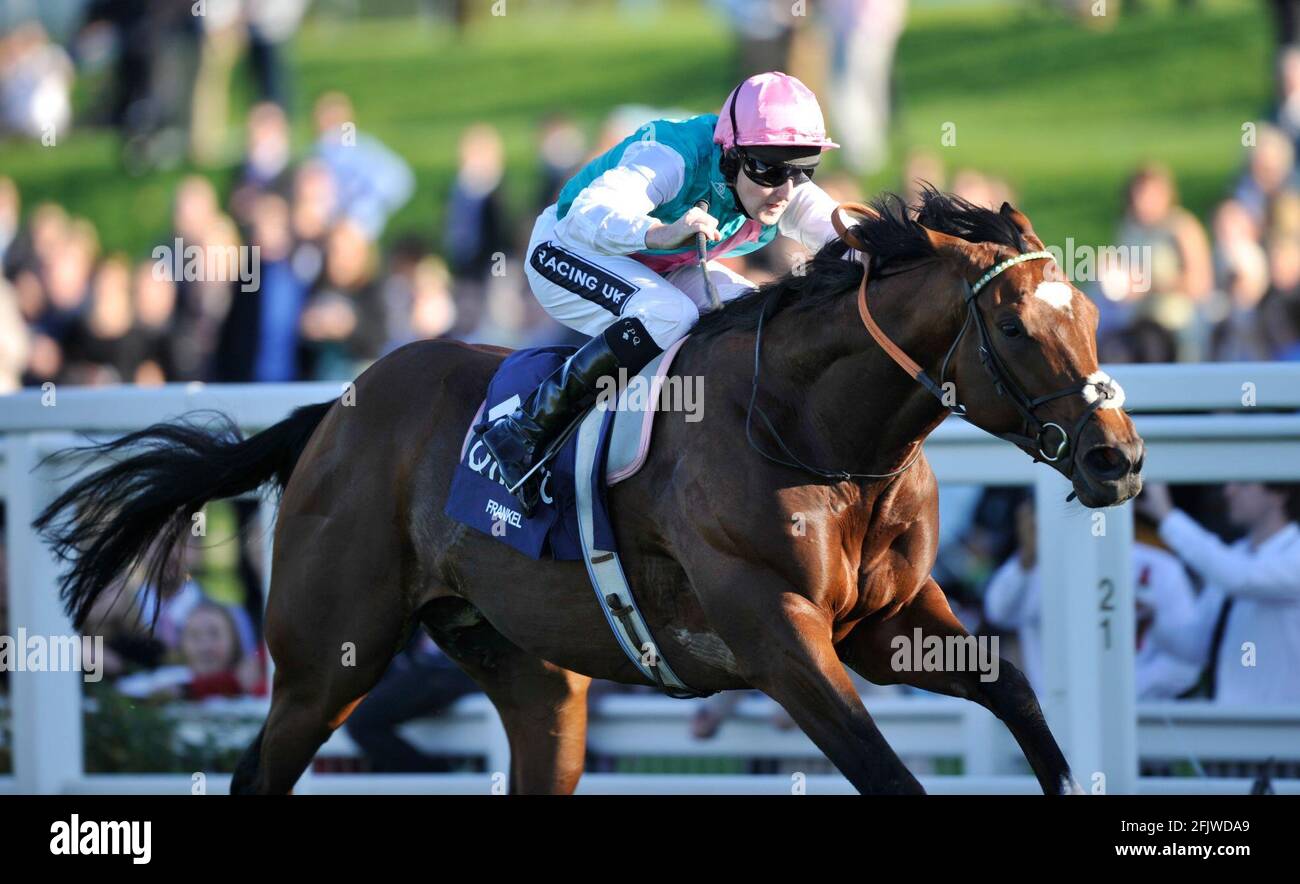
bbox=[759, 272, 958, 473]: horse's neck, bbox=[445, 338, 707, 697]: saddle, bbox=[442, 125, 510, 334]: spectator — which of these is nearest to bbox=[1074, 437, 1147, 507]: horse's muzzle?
bbox=[759, 272, 958, 473]: horse's neck

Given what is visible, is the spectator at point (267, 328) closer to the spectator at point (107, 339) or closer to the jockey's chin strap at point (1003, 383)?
the spectator at point (107, 339)

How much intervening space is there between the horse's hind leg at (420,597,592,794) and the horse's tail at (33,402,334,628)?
0.74m

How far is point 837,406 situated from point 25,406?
10.5 feet

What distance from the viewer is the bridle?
3479 mm

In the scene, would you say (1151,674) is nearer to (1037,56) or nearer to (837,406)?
(837,406)

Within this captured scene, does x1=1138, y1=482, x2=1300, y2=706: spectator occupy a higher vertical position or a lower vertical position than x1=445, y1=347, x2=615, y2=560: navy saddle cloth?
lower

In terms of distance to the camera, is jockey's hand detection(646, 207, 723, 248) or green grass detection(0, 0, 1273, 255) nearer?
jockey's hand detection(646, 207, 723, 248)

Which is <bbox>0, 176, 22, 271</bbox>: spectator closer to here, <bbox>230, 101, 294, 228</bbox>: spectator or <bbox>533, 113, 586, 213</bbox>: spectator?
<bbox>230, 101, 294, 228</bbox>: spectator

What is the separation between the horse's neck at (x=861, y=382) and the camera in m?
3.79

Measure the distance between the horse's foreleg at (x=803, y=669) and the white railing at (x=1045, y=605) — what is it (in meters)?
1.42

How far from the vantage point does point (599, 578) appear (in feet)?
13.8

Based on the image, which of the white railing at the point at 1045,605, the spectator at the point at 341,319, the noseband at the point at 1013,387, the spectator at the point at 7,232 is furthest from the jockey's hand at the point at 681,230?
the spectator at the point at 7,232

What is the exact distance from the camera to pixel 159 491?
5.03 m

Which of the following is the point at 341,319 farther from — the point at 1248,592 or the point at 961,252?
the point at 961,252
